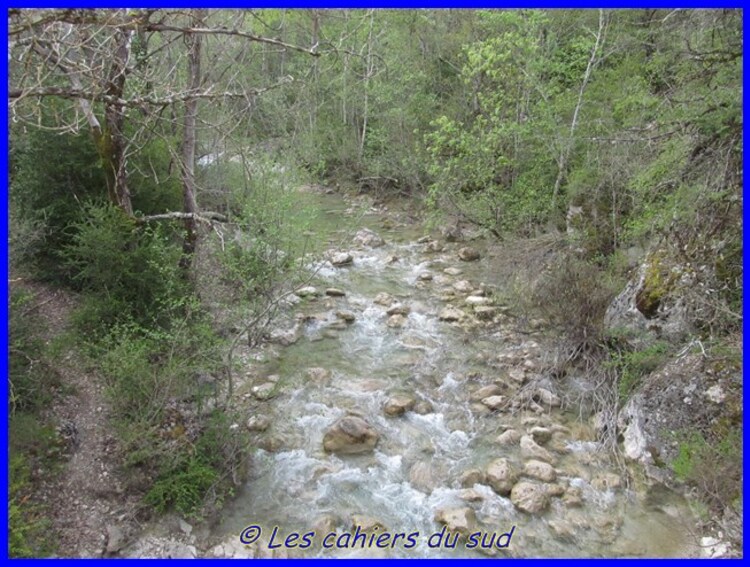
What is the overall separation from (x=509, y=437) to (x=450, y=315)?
3.03 meters

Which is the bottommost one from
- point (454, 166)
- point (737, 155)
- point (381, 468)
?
point (381, 468)

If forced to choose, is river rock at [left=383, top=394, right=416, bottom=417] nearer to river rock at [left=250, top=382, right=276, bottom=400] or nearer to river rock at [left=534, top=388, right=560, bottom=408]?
river rock at [left=250, top=382, right=276, bottom=400]

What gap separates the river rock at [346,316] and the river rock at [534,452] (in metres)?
3.61

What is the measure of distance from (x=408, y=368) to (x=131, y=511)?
388 centimetres

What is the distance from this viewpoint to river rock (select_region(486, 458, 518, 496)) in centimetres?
547

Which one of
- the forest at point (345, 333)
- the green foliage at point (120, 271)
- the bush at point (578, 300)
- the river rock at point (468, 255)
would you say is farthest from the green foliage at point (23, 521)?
the river rock at point (468, 255)

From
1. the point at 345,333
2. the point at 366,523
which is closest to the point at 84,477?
the point at 366,523

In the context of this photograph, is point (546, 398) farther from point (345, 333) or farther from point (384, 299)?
point (384, 299)

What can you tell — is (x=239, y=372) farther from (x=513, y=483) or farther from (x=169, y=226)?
(x=513, y=483)

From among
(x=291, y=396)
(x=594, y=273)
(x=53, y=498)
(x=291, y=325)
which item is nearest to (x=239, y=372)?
(x=291, y=396)

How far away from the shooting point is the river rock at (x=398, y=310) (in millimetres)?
9109

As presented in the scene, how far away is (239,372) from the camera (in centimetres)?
722

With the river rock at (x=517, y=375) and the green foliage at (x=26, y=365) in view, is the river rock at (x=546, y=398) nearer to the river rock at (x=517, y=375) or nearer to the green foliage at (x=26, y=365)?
the river rock at (x=517, y=375)

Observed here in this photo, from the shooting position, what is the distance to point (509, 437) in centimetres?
620
